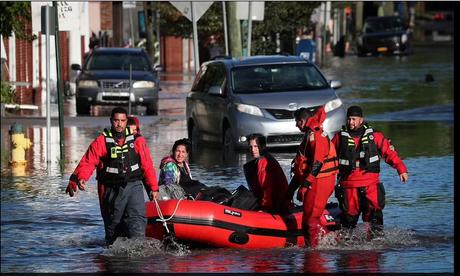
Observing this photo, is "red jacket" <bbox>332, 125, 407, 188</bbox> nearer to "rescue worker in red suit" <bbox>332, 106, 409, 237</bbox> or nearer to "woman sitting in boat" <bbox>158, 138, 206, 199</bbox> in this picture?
"rescue worker in red suit" <bbox>332, 106, 409, 237</bbox>

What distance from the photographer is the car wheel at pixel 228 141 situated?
74.5 feet

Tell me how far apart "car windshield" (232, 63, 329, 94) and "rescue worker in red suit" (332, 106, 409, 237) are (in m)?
9.56

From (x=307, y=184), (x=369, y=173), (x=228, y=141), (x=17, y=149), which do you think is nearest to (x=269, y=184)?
(x=307, y=184)

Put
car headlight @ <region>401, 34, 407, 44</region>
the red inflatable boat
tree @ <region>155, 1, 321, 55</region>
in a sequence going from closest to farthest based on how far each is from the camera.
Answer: the red inflatable boat < tree @ <region>155, 1, 321, 55</region> < car headlight @ <region>401, 34, 407, 44</region>

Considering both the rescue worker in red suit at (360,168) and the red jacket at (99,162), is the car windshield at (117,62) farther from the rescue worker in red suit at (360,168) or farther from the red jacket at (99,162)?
the red jacket at (99,162)

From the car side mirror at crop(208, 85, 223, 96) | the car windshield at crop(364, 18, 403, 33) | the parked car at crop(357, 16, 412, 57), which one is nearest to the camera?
the car side mirror at crop(208, 85, 223, 96)

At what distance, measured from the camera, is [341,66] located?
61.7 metres

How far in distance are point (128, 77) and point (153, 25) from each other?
24394 millimetres

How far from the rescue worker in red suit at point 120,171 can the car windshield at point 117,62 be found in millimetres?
19943

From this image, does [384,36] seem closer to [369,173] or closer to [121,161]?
[369,173]

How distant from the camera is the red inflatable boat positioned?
12852mm

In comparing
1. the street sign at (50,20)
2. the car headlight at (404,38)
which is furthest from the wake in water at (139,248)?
the car headlight at (404,38)

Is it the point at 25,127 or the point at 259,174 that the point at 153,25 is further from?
the point at 259,174

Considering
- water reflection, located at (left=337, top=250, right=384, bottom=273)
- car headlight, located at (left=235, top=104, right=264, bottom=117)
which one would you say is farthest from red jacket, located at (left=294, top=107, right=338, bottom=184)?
car headlight, located at (left=235, top=104, right=264, bottom=117)
